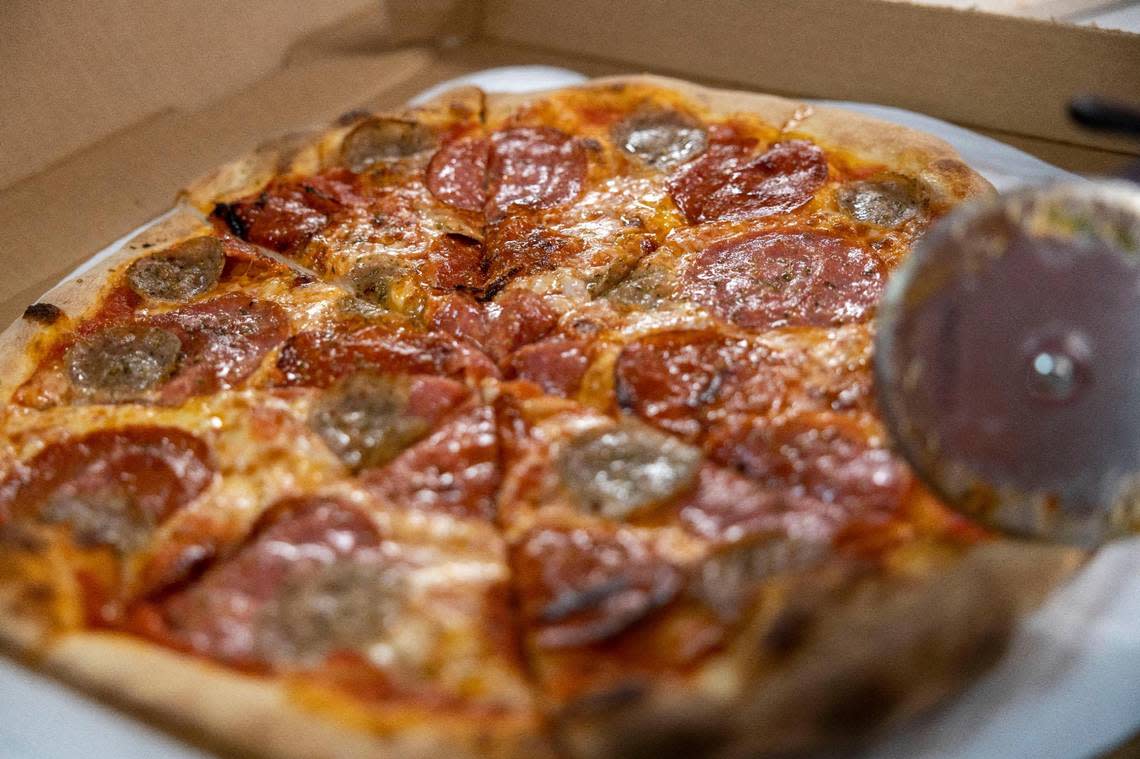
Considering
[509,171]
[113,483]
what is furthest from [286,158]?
[113,483]

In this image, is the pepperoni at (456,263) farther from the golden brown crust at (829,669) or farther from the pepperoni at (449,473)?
the golden brown crust at (829,669)

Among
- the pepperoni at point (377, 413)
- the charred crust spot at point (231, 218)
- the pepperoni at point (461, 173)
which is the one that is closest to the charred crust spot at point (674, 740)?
the pepperoni at point (377, 413)

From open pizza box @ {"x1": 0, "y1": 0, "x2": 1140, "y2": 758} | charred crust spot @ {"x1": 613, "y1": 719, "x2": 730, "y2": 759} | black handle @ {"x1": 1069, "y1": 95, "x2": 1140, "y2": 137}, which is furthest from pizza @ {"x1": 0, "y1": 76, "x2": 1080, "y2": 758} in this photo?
black handle @ {"x1": 1069, "y1": 95, "x2": 1140, "y2": 137}

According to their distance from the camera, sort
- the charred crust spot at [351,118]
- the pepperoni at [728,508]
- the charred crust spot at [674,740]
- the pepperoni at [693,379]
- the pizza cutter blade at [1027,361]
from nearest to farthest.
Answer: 1. the charred crust spot at [674,740]
2. the pizza cutter blade at [1027,361]
3. the pepperoni at [728,508]
4. the pepperoni at [693,379]
5. the charred crust spot at [351,118]

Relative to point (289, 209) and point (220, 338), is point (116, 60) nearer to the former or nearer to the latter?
point (289, 209)

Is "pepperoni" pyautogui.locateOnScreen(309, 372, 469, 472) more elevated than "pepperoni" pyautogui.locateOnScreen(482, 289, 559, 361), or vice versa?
"pepperoni" pyautogui.locateOnScreen(309, 372, 469, 472)

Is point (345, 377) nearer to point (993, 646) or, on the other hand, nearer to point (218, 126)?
point (993, 646)

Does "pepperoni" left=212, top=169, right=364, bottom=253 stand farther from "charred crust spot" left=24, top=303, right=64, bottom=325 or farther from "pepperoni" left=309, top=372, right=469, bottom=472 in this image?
"pepperoni" left=309, top=372, right=469, bottom=472
